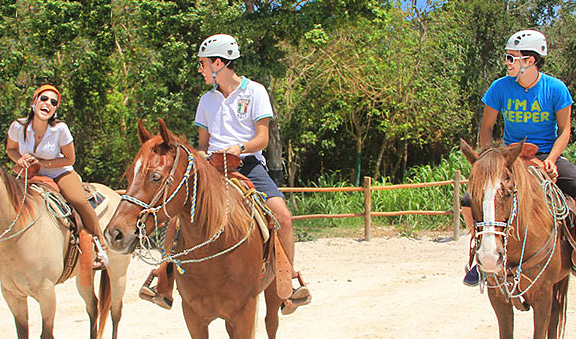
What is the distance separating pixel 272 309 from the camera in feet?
15.0

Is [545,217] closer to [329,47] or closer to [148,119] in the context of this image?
[148,119]

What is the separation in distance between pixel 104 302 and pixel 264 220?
2.67 m

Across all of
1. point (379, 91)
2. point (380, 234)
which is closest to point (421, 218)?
point (380, 234)

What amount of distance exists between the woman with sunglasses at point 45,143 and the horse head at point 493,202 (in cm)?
343

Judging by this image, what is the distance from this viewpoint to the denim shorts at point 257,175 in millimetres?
4234

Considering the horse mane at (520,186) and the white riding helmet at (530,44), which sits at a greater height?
the white riding helmet at (530,44)

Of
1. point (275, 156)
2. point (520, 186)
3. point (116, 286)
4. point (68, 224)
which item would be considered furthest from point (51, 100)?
point (275, 156)

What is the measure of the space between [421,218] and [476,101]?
18.2ft

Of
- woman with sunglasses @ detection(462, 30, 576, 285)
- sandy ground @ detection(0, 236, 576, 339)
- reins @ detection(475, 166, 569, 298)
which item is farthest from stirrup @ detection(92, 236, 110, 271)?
reins @ detection(475, 166, 569, 298)

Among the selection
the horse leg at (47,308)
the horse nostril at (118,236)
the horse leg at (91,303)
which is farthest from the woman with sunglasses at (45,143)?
the horse nostril at (118,236)

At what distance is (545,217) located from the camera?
158 inches

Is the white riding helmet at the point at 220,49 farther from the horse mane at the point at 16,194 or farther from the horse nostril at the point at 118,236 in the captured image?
the horse mane at the point at 16,194

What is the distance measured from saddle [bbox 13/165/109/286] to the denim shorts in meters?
1.94

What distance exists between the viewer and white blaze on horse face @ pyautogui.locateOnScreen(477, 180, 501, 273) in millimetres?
3371
